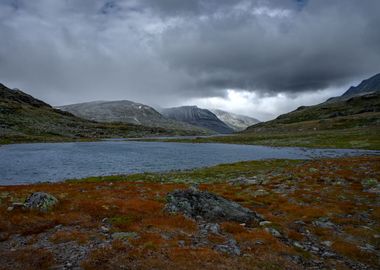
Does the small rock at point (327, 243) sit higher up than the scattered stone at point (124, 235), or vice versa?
the scattered stone at point (124, 235)

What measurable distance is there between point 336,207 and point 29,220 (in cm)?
2351

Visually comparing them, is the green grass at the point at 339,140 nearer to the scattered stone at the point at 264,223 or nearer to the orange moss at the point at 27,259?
the scattered stone at the point at 264,223

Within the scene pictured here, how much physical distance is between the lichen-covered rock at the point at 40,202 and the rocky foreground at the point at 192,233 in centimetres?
7

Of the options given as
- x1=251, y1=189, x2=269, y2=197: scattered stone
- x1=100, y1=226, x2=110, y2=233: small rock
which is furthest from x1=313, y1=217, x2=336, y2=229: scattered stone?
x1=100, y1=226, x2=110, y2=233: small rock

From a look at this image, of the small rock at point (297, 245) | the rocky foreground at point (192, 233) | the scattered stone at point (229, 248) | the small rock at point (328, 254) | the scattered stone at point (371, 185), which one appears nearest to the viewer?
the rocky foreground at point (192, 233)

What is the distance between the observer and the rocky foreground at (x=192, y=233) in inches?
472

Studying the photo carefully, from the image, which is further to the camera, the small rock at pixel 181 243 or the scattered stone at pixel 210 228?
the scattered stone at pixel 210 228

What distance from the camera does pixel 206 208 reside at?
19.3 metres

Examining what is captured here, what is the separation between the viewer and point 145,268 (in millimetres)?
11094

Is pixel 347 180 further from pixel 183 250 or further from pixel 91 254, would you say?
pixel 91 254

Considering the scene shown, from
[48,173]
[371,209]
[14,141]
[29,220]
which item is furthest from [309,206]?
[14,141]

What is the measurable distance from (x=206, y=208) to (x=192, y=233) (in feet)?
12.5

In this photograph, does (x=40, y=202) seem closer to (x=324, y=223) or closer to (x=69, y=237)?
(x=69, y=237)

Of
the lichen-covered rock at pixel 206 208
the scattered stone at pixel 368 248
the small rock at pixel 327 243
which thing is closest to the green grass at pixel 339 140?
the scattered stone at pixel 368 248
